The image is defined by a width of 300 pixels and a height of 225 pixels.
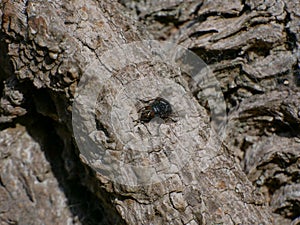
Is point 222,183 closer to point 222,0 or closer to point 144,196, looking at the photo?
point 144,196

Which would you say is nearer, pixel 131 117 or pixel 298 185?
pixel 131 117

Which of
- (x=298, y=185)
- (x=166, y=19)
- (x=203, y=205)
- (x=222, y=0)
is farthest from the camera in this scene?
(x=166, y=19)

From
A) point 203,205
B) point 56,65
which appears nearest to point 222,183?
point 203,205

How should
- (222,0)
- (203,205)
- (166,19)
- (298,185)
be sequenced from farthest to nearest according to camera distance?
(166,19) < (222,0) < (298,185) < (203,205)
